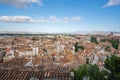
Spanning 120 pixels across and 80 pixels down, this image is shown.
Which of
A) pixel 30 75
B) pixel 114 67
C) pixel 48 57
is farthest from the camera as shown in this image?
pixel 48 57

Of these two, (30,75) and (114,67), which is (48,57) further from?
(30,75)

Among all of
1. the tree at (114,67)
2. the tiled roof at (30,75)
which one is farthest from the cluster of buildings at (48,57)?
the tree at (114,67)

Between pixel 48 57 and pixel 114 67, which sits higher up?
pixel 114 67

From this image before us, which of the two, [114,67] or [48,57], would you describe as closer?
[114,67]

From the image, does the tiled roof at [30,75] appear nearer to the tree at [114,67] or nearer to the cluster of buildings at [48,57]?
the cluster of buildings at [48,57]

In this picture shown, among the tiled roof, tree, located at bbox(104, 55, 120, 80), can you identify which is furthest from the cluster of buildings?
tree, located at bbox(104, 55, 120, 80)

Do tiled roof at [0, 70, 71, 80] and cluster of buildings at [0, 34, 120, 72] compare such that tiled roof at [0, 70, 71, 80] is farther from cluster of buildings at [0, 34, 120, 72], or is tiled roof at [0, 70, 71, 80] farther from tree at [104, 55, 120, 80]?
tree at [104, 55, 120, 80]

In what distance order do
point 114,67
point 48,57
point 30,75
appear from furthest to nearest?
point 48,57
point 114,67
point 30,75

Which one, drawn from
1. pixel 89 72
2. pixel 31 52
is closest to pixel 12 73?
pixel 89 72

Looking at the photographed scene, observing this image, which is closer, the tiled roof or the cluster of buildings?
the tiled roof

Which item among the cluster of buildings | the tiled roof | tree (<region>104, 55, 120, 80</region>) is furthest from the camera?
the cluster of buildings

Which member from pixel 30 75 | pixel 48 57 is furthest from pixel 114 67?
pixel 48 57

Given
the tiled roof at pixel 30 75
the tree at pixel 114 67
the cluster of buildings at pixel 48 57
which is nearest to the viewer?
the tiled roof at pixel 30 75
